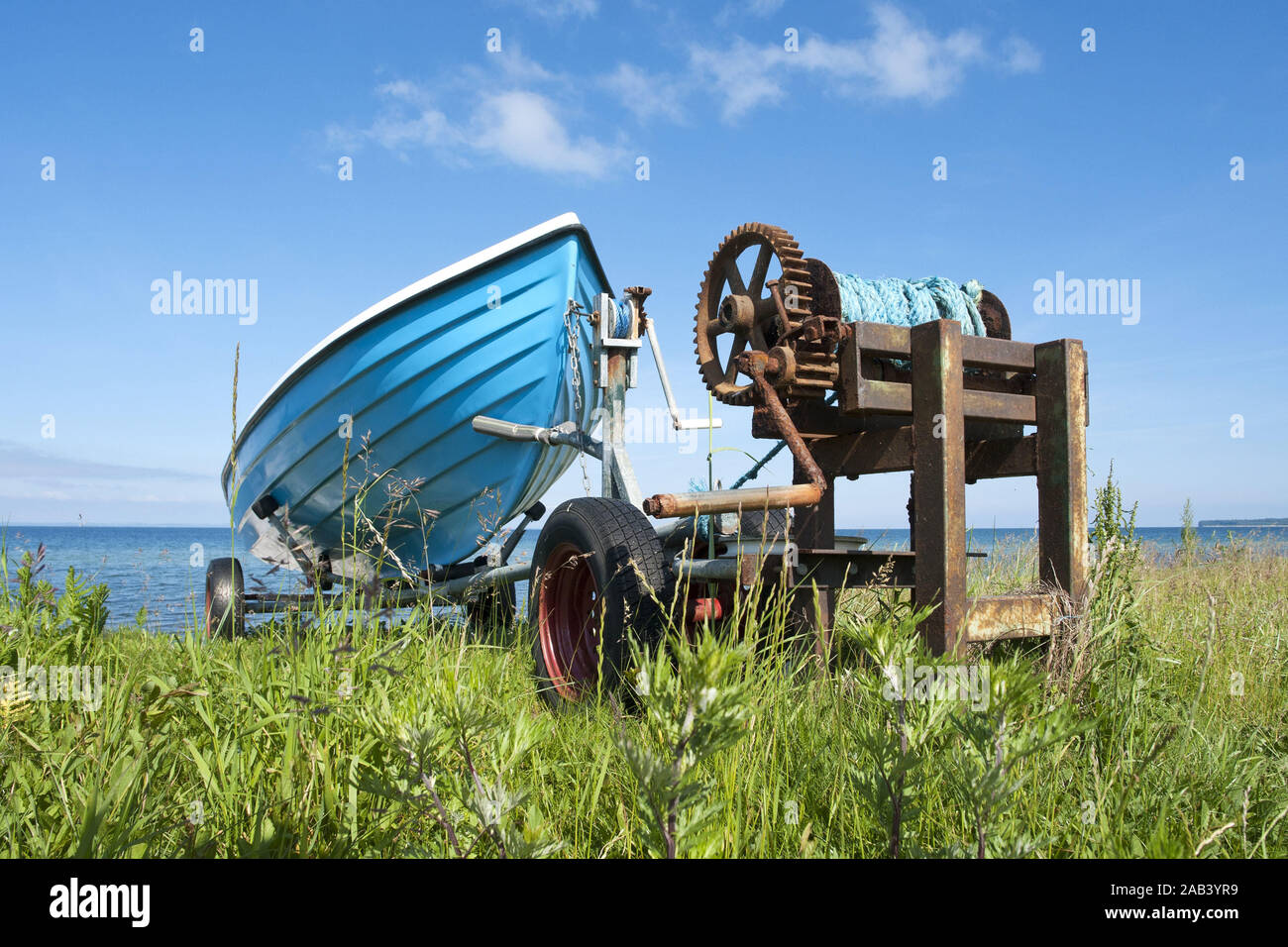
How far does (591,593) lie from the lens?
3.78 metres

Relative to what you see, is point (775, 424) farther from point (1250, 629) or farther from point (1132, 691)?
point (1250, 629)

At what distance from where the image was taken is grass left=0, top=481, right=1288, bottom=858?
1127 mm

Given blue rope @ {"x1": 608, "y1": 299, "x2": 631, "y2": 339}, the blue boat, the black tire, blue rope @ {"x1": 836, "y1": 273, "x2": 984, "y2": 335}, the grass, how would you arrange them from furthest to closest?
the blue boat, the black tire, blue rope @ {"x1": 608, "y1": 299, "x2": 631, "y2": 339}, blue rope @ {"x1": 836, "y1": 273, "x2": 984, "y2": 335}, the grass

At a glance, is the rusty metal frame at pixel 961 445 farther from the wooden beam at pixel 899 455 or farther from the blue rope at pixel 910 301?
the blue rope at pixel 910 301

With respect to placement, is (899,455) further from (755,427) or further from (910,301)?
(910,301)

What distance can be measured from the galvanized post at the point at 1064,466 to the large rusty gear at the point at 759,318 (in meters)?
0.79

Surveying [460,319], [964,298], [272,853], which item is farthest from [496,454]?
[272,853]

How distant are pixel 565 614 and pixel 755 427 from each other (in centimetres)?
145

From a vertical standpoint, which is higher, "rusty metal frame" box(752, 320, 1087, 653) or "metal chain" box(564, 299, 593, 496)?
"metal chain" box(564, 299, 593, 496)

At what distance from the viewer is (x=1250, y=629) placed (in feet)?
13.1

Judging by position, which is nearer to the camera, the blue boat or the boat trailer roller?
the boat trailer roller

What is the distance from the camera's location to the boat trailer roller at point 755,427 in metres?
2.65

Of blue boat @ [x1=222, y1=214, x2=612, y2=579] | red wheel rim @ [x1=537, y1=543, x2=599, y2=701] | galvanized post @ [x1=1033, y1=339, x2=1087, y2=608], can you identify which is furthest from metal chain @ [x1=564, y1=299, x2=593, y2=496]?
galvanized post @ [x1=1033, y1=339, x2=1087, y2=608]

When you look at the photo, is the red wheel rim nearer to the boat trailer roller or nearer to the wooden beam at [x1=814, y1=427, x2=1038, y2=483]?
the boat trailer roller
